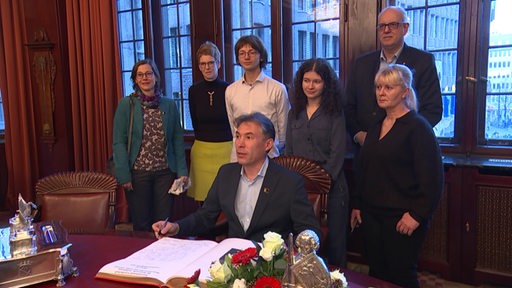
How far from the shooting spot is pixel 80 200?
1978 mm

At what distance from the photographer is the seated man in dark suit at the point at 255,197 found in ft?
5.46

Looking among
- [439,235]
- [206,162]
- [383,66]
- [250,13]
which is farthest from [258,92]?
[439,235]

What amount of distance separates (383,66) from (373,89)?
14 centimetres

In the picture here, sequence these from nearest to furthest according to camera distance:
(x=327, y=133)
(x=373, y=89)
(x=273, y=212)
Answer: (x=273, y=212)
(x=327, y=133)
(x=373, y=89)

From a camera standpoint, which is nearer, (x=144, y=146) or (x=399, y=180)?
(x=399, y=180)

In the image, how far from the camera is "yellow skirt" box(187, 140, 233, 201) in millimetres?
2854

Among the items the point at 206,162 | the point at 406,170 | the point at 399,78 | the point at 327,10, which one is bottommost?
the point at 206,162

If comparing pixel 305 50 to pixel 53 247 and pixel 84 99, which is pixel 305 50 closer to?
pixel 84 99

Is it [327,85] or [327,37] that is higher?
[327,37]

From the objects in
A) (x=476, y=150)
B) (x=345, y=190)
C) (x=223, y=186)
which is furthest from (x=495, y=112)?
(x=223, y=186)

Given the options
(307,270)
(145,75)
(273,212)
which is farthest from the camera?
(145,75)

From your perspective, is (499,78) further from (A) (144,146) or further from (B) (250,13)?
(A) (144,146)

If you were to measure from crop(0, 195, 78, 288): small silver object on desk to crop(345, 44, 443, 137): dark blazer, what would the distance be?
1738 mm

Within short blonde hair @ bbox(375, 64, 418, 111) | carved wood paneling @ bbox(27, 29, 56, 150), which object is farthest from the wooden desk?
carved wood paneling @ bbox(27, 29, 56, 150)
